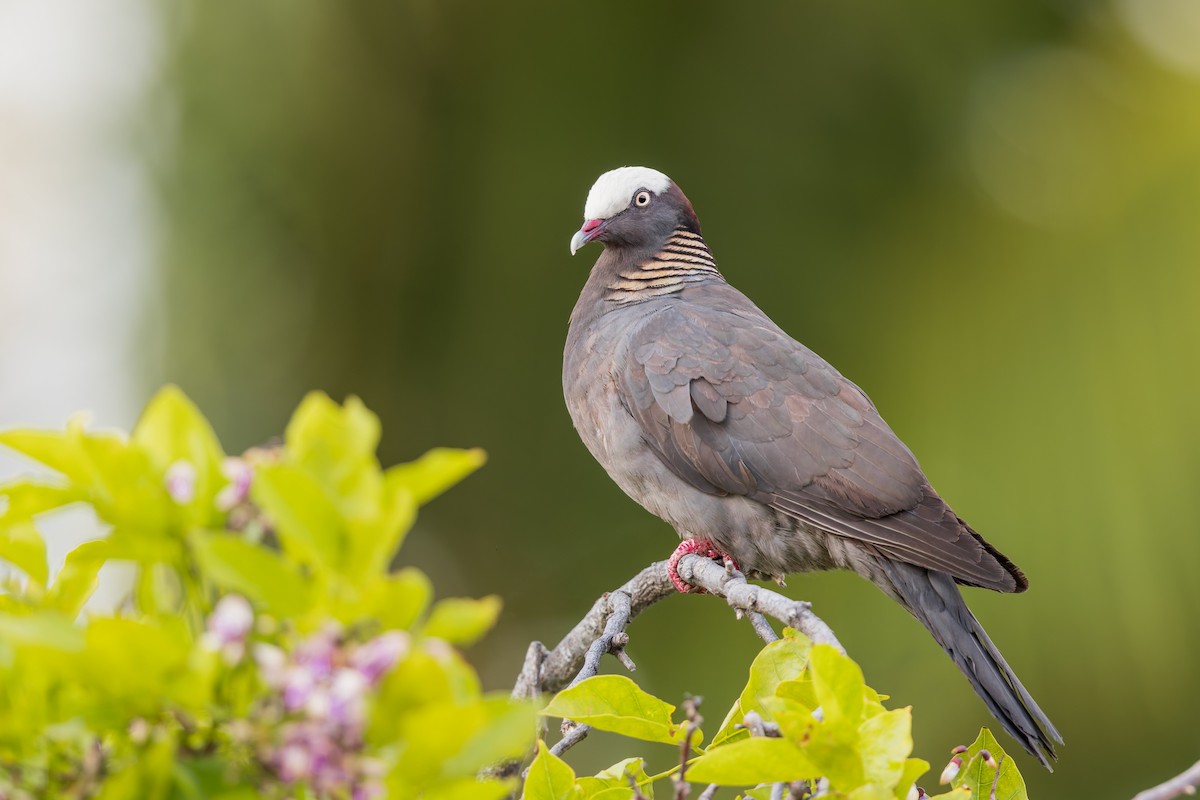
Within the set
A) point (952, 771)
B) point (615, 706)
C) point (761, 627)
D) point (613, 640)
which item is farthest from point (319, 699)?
point (613, 640)

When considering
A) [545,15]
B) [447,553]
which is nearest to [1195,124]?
[545,15]

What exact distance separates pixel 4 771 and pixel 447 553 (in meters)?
4.75

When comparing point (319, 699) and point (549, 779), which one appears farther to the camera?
point (549, 779)

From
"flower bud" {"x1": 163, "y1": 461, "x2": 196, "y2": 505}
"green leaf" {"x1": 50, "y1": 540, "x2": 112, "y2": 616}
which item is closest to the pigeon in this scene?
"green leaf" {"x1": 50, "y1": 540, "x2": 112, "y2": 616}

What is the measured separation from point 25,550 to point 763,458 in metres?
2.20

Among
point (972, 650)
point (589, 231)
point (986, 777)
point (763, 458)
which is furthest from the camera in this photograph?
point (589, 231)

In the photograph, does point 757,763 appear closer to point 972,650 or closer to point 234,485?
point 234,485

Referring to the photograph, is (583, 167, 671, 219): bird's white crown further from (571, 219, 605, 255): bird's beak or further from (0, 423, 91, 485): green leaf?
(0, 423, 91, 485): green leaf

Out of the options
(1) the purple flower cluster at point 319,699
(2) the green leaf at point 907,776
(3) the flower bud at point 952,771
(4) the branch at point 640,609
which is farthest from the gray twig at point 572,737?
(1) the purple flower cluster at point 319,699

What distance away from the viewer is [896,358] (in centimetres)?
450

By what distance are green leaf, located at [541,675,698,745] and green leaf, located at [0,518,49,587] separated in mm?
574

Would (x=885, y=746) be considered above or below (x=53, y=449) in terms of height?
below

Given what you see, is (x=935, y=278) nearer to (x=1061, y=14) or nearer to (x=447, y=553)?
(x=1061, y=14)

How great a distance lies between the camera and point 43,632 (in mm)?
813
